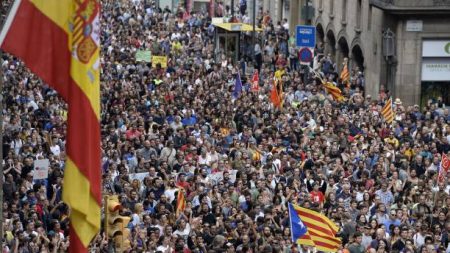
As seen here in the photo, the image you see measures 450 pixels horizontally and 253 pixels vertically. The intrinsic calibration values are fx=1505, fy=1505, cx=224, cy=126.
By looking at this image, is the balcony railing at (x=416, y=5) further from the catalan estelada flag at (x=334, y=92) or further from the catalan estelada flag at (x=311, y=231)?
the catalan estelada flag at (x=311, y=231)

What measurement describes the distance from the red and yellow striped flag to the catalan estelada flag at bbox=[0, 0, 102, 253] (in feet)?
36.9

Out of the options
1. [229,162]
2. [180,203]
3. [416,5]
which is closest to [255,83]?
[416,5]

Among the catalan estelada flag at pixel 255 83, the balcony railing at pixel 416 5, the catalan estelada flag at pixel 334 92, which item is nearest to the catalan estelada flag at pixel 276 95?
the catalan estelada flag at pixel 334 92

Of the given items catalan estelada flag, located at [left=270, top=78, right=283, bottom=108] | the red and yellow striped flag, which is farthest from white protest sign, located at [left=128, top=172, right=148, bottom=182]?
catalan estelada flag, located at [left=270, top=78, right=283, bottom=108]

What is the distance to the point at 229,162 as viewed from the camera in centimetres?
2911

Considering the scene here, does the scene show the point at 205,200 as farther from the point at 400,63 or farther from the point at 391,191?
the point at 400,63

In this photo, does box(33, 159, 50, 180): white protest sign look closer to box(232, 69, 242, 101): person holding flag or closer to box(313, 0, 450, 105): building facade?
box(232, 69, 242, 101): person holding flag

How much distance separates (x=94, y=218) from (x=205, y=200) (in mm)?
13122

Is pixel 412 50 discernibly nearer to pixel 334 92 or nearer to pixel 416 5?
pixel 416 5

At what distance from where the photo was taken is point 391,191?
27.1 m

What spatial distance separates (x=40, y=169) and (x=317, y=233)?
529 cm

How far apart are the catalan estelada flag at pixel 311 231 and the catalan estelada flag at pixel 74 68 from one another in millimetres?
11176

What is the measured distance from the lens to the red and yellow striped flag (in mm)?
22672

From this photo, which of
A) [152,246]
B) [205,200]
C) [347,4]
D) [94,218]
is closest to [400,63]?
[347,4]
